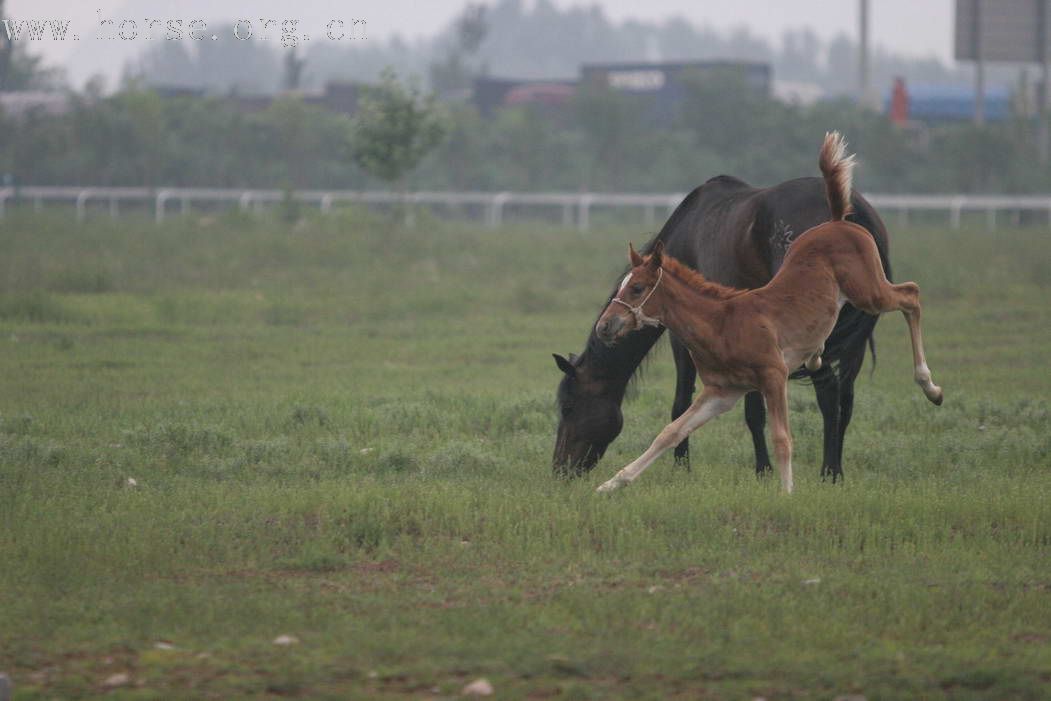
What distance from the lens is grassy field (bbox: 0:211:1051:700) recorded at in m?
5.92

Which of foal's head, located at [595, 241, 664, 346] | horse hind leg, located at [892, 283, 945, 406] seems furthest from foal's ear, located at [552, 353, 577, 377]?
horse hind leg, located at [892, 283, 945, 406]

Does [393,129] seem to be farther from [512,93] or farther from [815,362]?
[512,93]

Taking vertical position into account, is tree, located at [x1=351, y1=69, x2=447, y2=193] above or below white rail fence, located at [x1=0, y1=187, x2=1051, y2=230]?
above

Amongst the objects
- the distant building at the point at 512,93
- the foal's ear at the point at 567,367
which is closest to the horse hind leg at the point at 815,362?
the foal's ear at the point at 567,367

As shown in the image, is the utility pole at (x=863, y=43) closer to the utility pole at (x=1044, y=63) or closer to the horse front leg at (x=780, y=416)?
the utility pole at (x=1044, y=63)

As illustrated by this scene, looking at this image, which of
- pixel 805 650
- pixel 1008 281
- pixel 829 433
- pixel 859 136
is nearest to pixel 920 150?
pixel 859 136

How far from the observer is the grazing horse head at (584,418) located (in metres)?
10.2

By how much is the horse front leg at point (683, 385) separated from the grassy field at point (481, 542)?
0.19 meters

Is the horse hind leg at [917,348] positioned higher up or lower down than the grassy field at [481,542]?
higher up

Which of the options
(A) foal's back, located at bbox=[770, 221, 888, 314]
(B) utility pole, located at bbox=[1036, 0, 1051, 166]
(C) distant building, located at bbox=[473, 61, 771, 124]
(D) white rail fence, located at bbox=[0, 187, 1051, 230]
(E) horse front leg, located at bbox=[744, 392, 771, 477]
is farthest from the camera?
(C) distant building, located at bbox=[473, 61, 771, 124]

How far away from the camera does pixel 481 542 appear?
8.00 meters

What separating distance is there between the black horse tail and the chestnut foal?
0.02 m

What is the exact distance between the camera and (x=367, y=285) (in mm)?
25125

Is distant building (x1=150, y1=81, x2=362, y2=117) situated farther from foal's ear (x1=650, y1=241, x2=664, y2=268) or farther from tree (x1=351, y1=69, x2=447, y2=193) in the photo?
foal's ear (x1=650, y1=241, x2=664, y2=268)
